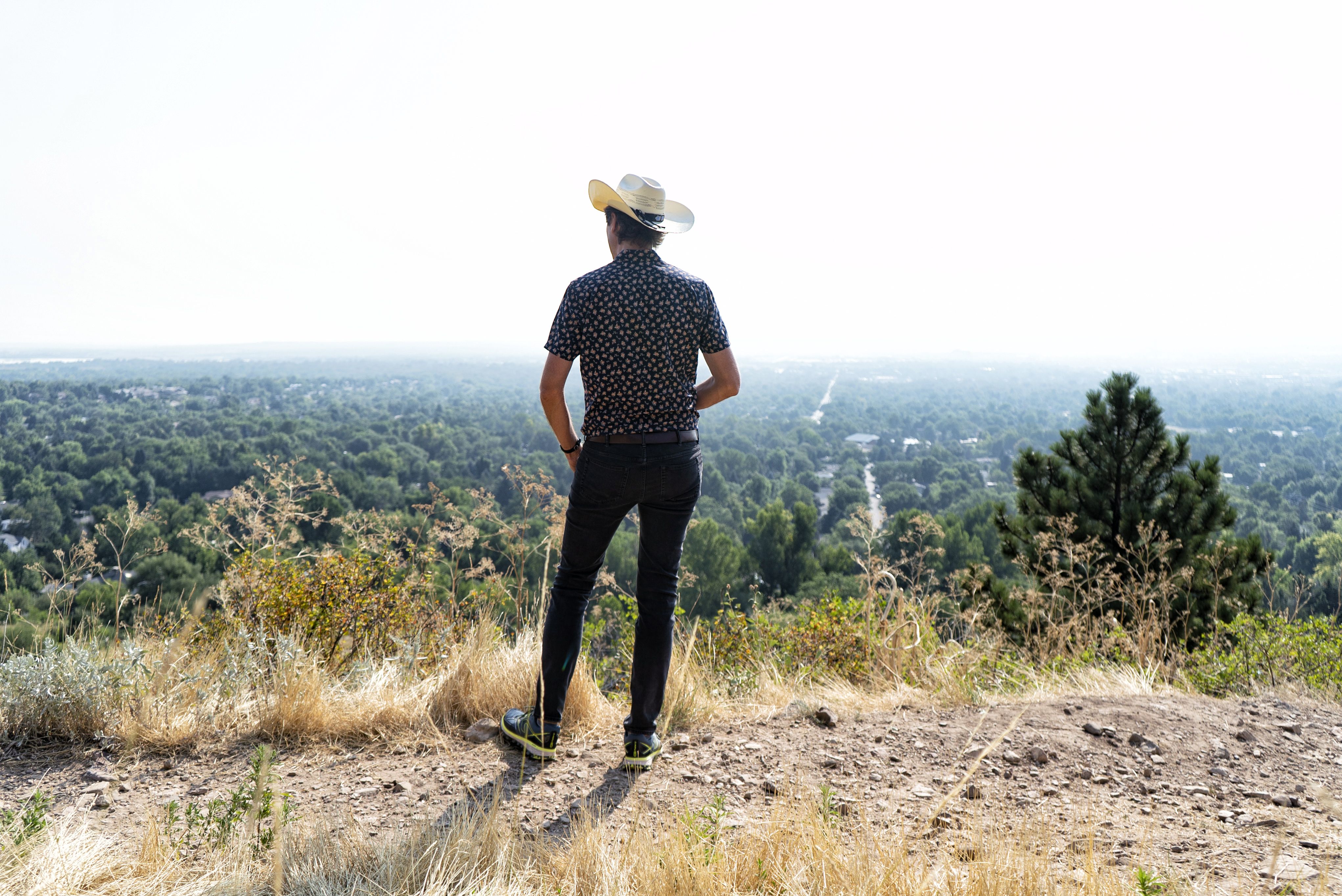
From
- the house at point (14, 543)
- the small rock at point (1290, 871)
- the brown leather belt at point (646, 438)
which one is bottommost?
the house at point (14, 543)

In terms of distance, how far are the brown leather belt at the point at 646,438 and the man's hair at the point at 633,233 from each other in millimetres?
529

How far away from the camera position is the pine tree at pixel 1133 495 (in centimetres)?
701

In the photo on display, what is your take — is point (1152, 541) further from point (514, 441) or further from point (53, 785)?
point (514, 441)

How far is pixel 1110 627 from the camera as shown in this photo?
539 cm

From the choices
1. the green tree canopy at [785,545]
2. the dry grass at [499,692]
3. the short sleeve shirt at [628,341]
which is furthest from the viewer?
the green tree canopy at [785,545]

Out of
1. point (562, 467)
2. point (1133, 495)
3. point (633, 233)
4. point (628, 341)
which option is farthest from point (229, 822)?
point (562, 467)

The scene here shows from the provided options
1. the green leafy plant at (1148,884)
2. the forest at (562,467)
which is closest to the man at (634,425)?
the forest at (562,467)

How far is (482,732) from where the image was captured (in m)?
2.07

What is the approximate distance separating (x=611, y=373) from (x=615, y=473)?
271mm

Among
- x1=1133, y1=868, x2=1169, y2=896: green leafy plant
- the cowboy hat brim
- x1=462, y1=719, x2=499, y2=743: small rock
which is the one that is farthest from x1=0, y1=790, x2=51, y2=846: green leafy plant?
x1=1133, y1=868, x2=1169, y2=896: green leafy plant

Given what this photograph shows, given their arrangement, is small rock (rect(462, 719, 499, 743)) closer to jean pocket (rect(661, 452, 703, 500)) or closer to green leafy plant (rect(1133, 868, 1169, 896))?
jean pocket (rect(661, 452, 703, 500))

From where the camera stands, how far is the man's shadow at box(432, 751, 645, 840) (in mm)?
1541

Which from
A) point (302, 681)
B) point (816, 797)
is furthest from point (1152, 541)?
point (302, 681)

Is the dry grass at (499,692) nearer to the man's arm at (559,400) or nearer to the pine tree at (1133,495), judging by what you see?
the man's arm at (559,400)
